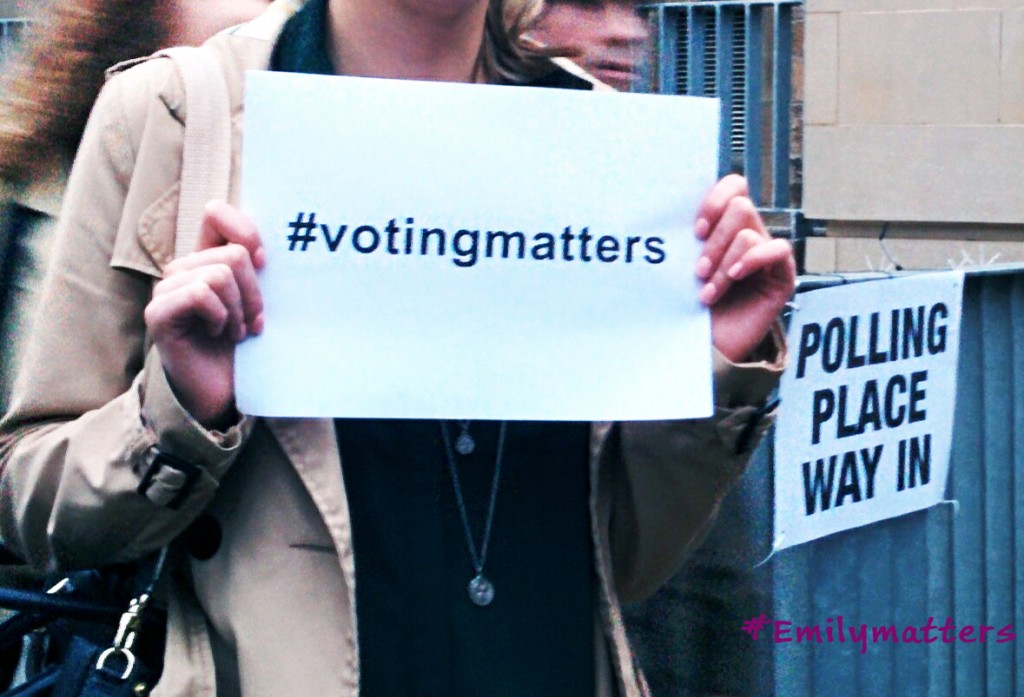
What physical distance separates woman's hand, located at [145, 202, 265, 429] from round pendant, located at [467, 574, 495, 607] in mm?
365

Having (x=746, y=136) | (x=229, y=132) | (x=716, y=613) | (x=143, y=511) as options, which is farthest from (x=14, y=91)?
(x=746, y=136)

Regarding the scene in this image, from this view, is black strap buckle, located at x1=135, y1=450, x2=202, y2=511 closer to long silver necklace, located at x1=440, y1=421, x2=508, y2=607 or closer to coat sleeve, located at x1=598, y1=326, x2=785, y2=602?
long silver necklace, located at x1=440, y1=421, x2=508, y2=607

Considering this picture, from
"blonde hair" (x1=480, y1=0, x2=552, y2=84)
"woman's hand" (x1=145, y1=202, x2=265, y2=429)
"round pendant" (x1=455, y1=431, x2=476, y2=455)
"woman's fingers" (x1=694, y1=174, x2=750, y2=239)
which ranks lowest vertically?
"round pendant" (x1=455, y1=431, x2=476, y2=455)

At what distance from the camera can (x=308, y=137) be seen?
1.76m

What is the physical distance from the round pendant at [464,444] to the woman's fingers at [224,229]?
1.22 feet

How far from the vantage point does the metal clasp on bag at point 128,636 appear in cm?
176

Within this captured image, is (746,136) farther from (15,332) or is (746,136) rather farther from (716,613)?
(15,332)

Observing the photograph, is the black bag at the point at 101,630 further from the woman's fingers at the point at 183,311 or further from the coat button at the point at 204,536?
the woman's fingers at the point at 183,311

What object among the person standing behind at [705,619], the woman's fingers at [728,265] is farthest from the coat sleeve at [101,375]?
the person standing behind at [705,619]

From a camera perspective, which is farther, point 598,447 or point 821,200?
point 821,200

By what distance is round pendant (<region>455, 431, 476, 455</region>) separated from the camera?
6.18ft

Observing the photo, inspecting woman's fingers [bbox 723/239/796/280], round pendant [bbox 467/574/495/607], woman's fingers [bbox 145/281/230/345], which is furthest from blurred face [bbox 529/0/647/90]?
woman's fingers [bbox 145/281/230/345]

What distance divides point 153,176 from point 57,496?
1.27 feet

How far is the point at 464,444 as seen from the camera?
188 centimetres
